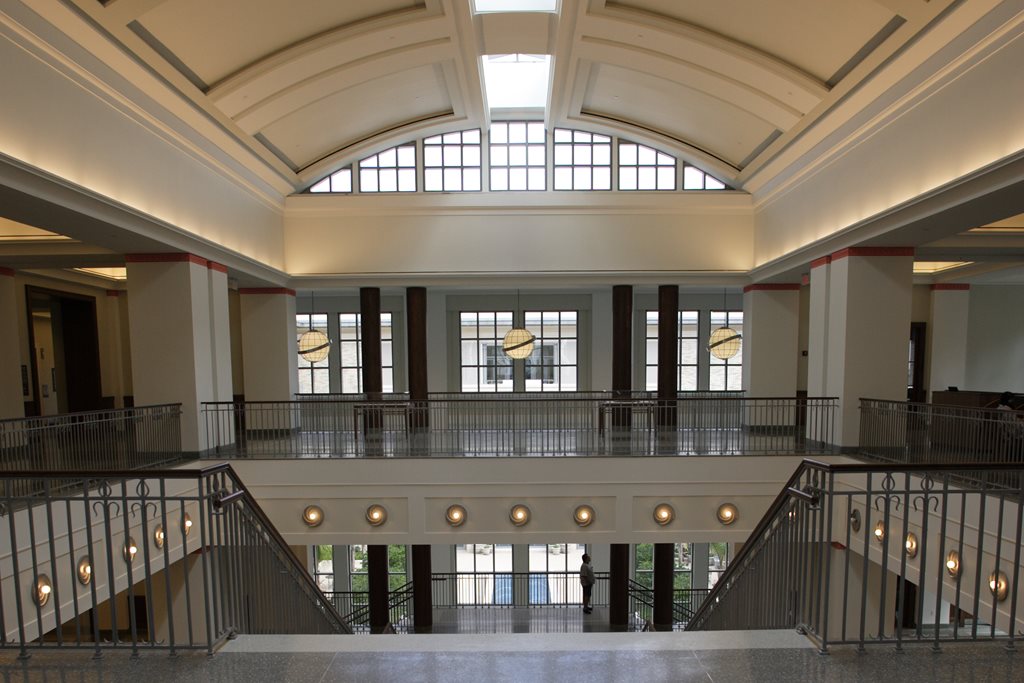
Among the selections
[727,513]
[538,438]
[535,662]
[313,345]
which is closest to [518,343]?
[538,438]

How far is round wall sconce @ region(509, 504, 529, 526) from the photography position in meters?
9.57

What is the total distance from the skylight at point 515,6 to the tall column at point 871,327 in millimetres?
6629

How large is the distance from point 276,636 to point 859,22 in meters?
9.62

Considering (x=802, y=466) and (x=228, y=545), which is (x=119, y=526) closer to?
(x=228, y=545)

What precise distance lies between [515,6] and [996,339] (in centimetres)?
1581

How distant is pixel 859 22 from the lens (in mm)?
7355

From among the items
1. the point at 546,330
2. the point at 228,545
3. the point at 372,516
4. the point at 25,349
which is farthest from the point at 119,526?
the point at 546,330

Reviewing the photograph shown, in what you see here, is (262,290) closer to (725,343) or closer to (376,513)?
(376,513)

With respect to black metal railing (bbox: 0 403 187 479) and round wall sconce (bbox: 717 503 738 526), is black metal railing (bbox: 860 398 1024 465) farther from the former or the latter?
black metal railing (bbox: 0 403 187 479)

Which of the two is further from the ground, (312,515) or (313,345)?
(313,345)

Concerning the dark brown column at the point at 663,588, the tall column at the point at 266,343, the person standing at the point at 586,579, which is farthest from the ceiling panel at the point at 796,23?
the person standing at the point at 586,579

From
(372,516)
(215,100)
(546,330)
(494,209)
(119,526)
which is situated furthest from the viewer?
(546,330)

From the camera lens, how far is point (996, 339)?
15.2m

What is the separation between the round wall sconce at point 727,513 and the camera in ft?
31.2
